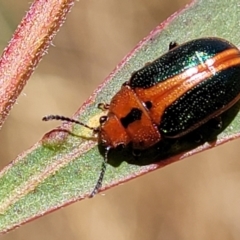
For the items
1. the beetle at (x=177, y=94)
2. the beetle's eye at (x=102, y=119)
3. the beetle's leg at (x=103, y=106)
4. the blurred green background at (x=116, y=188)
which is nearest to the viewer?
the beetle's leg at (x=103, y=106)

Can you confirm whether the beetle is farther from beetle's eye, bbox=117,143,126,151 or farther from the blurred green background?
the blurred green background

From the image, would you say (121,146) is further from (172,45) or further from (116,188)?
(116,188)

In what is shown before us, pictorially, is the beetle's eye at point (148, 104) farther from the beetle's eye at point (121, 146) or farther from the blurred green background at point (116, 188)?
the blurred green background at point (116, 188)

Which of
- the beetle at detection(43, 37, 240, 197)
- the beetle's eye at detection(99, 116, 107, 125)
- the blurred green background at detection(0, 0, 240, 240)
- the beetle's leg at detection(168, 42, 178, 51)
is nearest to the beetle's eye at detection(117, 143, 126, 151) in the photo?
the beetle at detection(43, 37, 240, 197)

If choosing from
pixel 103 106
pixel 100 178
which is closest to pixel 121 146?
pixel 103 106

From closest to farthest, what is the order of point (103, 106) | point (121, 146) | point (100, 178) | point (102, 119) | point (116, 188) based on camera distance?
point (100, 178)
point (103, 106)
point (102, 119)
point (121, 146)
point (116, 188)

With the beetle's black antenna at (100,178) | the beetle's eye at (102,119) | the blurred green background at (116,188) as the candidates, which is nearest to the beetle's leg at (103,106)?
the beetle's eye at (102,119)
